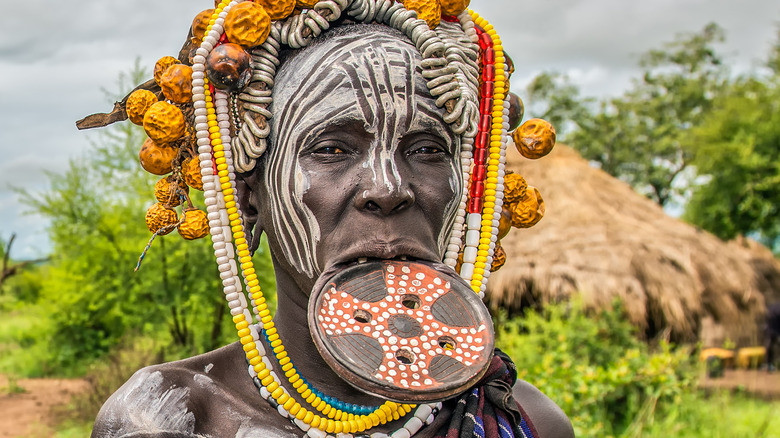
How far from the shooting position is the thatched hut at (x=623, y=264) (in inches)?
428

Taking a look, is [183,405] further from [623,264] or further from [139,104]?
[623,264]

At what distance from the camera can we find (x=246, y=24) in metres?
1.92

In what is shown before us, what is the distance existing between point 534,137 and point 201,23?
1095mm

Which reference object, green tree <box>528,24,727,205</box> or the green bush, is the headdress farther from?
green tree <box>528,24,727,205</box>

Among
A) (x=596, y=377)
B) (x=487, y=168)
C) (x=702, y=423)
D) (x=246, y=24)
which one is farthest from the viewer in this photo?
(x=702, y=423)

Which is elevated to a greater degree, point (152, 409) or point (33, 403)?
point (152, 409)

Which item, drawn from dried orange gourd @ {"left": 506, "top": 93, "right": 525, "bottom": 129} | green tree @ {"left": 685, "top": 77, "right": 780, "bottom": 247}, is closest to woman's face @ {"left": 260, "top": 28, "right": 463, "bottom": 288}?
dried orange gourd @ {"left": 506, "top": 93, "right": 525, "bottom": 129}

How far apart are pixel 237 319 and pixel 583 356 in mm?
6748

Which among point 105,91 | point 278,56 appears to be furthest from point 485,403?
point 105,91

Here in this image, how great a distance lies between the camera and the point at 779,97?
59.4 ft

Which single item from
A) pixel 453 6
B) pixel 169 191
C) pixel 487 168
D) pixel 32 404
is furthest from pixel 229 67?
pixel 32 404

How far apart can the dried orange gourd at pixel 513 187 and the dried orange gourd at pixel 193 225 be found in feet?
3.20

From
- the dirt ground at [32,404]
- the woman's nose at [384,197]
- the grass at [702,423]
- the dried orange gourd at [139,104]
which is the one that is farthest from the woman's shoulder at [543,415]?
the dirt ground at [32,404]

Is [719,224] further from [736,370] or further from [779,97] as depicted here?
[736,370]
